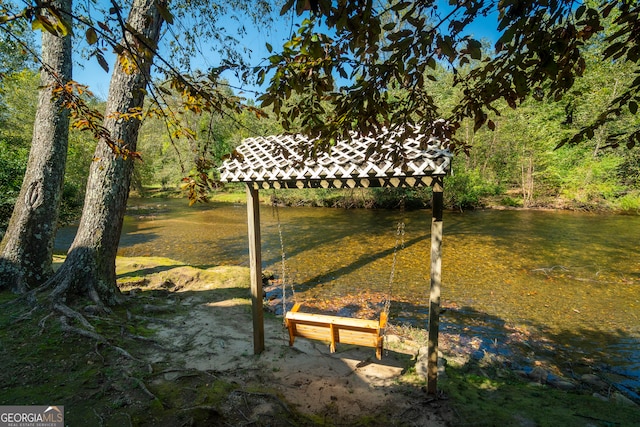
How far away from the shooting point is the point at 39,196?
519 centimetres

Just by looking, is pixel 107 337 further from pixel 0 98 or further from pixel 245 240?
pixel 0 98

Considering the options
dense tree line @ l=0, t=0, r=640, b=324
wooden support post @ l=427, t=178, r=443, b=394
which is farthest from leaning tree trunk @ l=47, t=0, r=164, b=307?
wooden support post @ l=427, t=178, r=443, b=394

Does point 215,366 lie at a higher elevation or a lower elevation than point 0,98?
lower

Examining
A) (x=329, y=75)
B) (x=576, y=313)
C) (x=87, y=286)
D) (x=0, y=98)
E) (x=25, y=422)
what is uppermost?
(x=0, y=98)

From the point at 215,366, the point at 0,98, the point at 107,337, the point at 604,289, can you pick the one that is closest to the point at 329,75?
the point at 215,366

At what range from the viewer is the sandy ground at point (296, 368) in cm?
329

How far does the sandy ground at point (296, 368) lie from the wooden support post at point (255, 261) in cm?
28

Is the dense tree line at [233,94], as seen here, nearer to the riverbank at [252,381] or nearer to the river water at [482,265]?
the riverbank at [252,381]

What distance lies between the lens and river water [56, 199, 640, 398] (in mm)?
5945

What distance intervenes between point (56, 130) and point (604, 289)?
41.6 ft

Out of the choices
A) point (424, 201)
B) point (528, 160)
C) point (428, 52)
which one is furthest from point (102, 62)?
point (528, 160)

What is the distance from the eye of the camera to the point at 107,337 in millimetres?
4184

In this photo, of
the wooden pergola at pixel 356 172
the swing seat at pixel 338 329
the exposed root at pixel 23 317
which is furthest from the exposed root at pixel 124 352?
the swing seat at pixel 338 329

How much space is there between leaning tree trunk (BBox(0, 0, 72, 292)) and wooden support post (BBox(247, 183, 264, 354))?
3.88m
